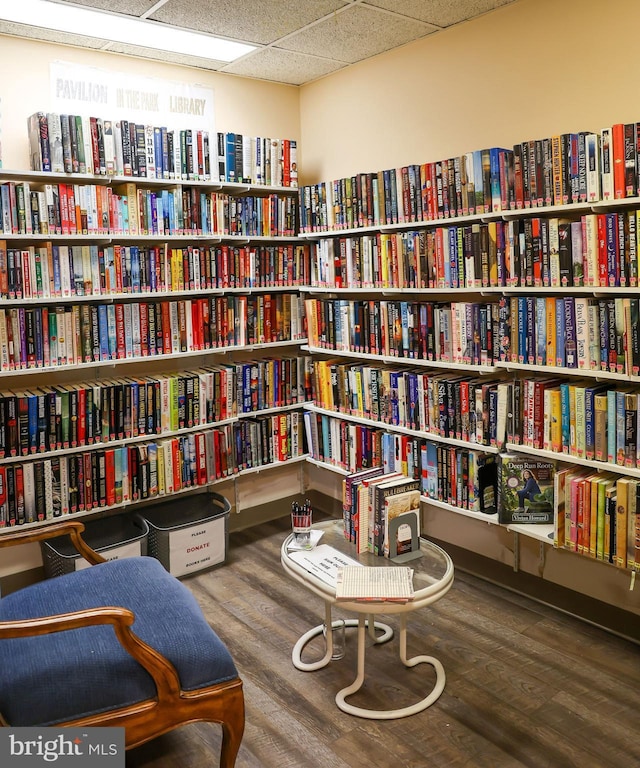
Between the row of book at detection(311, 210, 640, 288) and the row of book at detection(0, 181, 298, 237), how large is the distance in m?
0.39

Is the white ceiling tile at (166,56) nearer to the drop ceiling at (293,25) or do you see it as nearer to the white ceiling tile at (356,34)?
the drop ceiling at (293,25)

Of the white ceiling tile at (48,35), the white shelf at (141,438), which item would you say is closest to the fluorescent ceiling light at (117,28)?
the white ceiling tile at (48,35)

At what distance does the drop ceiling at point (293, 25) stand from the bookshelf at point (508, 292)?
670mm

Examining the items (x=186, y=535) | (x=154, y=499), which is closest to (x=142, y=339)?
(x=154, y=499)

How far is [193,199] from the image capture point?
3680 millimetres

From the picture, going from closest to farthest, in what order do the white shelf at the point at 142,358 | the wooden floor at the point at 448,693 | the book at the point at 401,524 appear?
the wooden floor at the point at 448,693, the book at the point at 401,524, the white shelf at the point at 142,358

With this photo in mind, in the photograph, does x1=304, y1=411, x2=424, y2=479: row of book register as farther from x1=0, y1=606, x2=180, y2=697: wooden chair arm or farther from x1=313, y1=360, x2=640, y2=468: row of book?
x1=0, y1=606, x2=180, y2=697: wooden chair arm

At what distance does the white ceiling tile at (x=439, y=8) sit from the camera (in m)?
3.00

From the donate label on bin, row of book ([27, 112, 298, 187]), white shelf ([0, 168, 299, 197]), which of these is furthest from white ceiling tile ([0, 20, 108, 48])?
the donate label on bin

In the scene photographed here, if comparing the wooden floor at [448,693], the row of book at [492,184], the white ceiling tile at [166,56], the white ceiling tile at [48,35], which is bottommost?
the wooden floor at [448,693]

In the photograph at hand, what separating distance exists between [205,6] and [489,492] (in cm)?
250

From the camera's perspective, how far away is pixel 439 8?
3.08m

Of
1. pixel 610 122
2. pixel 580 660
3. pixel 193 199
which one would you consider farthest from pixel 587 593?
pixel 193 199

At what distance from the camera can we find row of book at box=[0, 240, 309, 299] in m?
3.20
